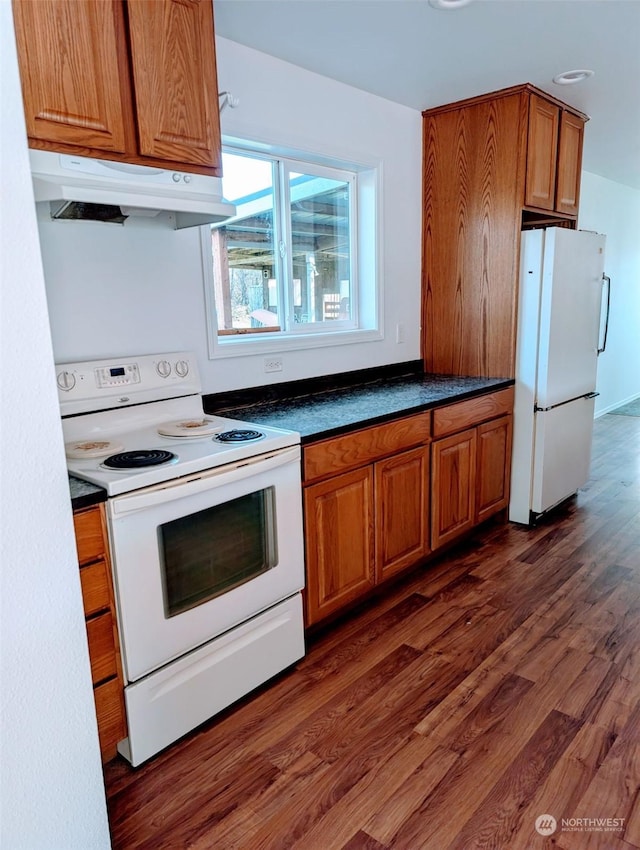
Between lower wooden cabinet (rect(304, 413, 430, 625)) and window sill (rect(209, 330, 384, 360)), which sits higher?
window sill (rect(209, 330, 384, 360))

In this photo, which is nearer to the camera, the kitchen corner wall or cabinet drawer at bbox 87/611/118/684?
cabinet drawer at bbox 87/611/118/684

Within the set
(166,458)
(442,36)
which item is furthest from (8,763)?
(442,36)

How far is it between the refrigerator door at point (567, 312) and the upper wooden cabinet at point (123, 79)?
1965mm

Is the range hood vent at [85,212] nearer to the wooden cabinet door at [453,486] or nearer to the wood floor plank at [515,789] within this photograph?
the wooden cabinet door at [453,486]

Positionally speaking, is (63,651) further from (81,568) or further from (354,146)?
(354,146)

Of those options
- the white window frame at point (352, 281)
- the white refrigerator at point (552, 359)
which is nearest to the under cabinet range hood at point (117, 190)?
the white window frame at point (352, 281)

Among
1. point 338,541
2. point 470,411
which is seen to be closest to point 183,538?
point 338,541

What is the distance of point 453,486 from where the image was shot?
2889mm

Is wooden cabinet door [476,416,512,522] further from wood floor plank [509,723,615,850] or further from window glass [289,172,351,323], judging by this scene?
wood floor plank [509,723,615,850]

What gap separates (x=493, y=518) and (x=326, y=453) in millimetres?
1732

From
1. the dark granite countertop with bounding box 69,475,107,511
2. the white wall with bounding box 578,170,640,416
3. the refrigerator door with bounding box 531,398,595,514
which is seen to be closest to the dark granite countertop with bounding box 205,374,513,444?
the refrigerator door with bounding box 531,398,595,514

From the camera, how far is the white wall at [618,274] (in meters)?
5.39

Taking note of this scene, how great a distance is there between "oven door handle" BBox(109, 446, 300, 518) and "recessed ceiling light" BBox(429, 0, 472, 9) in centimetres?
166

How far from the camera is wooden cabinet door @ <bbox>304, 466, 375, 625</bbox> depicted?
7.02ft
